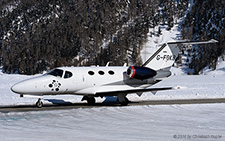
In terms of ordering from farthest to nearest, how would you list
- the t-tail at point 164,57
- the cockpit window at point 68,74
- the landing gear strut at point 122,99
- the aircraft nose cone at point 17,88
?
the t-tail at point 164,57, the landing gear strut at point 122,99, the cockpit window at point 68,74, the aircraft nose cone at point 17,88

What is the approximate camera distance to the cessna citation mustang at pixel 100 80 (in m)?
21.4

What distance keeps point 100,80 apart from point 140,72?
2.65 metres

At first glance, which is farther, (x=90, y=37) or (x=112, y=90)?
(x=90, y=37)

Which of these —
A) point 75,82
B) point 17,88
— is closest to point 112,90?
point 75,82

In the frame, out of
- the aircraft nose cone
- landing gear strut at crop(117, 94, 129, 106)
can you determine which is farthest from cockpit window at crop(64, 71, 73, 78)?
landing gear strut at crop(117, 94, 129, 106)

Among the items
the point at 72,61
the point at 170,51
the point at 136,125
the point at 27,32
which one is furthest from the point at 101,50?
the point at 136,125

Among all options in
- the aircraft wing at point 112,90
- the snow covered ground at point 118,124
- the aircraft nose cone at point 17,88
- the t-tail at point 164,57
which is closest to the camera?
the snow covered ground at point 118,124

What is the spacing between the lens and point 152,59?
25.8 metres

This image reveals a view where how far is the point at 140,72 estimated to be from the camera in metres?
24.0

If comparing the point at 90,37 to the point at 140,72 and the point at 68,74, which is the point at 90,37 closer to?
the point at 140,72

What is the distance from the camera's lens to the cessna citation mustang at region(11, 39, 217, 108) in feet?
70.2

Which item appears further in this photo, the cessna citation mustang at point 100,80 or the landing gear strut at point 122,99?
the landing gear strut at point 122,99

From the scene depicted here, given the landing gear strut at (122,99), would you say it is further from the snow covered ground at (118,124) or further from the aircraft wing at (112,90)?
the snow covered ground at (118,124)

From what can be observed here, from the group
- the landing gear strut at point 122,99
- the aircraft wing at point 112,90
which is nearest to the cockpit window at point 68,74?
A: the aircraft wing at point 112,90
